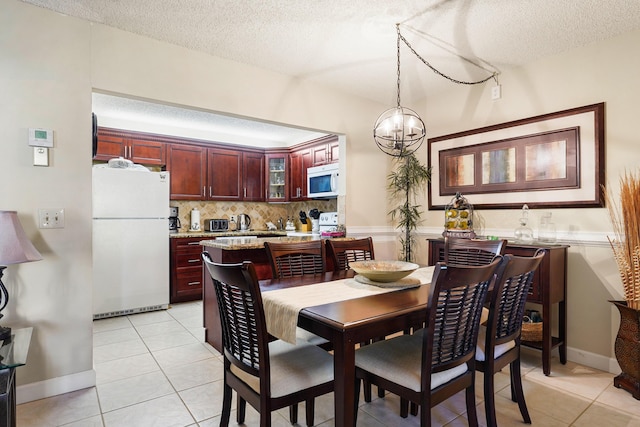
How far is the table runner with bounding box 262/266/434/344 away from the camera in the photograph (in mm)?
1486

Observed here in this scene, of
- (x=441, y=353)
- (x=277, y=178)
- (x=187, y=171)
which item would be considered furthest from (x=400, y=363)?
(x=277, y=178)

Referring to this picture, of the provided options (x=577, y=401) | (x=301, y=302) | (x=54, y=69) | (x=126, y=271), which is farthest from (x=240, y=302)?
(x=126, y=271)

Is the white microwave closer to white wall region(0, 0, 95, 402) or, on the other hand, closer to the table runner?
the table runner

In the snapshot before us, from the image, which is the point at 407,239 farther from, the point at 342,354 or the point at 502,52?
the point at 342,354

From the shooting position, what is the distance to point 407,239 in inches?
156

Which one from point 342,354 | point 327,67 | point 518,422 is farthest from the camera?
point 327,67

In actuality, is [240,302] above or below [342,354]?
above

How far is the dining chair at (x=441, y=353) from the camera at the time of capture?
1331mm

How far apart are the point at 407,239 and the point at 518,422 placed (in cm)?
223

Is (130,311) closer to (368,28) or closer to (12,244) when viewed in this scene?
(12,244)

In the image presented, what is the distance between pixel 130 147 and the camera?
14.6 feet

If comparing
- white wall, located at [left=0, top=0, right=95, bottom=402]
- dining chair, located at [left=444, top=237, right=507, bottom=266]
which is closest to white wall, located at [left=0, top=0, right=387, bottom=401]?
white wall, located at [left=0, top=0, right=95, bottom=402]

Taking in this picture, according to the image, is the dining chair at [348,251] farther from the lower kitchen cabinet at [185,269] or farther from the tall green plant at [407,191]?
the lower kitchen cabinet at [185,269]

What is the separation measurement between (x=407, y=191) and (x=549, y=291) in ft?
6.02
